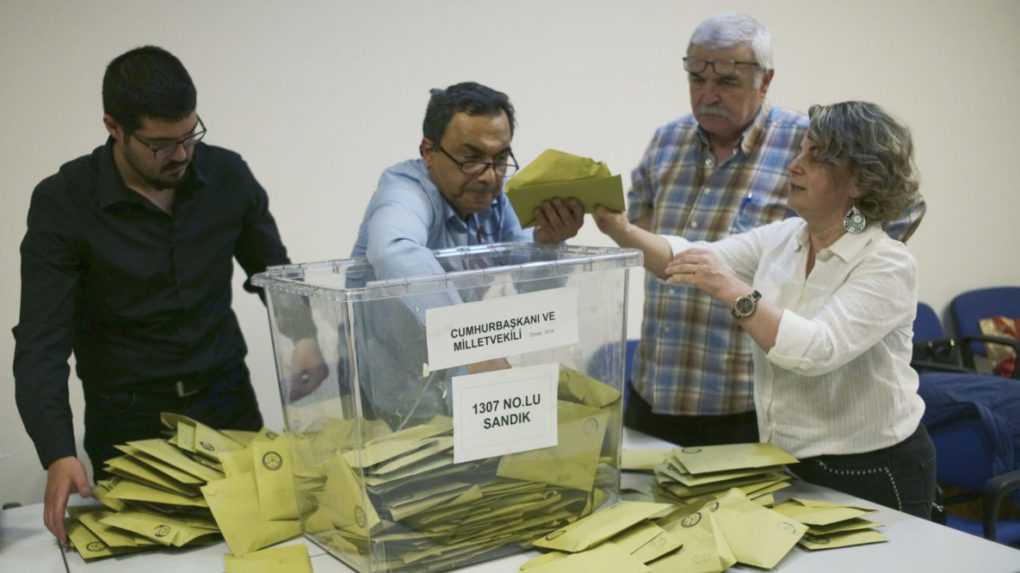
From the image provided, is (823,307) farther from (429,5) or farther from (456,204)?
(429,5)

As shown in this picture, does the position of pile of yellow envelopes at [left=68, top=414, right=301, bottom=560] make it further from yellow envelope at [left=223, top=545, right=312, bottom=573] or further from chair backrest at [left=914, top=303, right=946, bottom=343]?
chair backrest at [left=914, top=303, right=946, bottom=343]

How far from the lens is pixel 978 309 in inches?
A: 171

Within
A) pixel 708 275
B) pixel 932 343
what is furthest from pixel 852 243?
pixel 932 343

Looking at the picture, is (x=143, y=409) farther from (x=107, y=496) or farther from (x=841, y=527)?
(x=841, y=527)

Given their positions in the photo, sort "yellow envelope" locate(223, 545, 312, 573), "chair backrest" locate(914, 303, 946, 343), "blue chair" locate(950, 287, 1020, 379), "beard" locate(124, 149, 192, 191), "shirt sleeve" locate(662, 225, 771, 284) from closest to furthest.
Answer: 1. "yellow envelope" locate(223, 545, 312, 573)
2. "beard" locate(124, 149, 192, 191)
3. "shirt sleeve" locate(662, 225, 771, 284)
4. "chair backrest" locate(914, 303, 946, 343)
5. "blue chair" locate(950, 287, 1020, 379)

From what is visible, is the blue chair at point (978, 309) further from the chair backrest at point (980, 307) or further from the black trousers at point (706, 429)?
the black trousers at point (706, 429)

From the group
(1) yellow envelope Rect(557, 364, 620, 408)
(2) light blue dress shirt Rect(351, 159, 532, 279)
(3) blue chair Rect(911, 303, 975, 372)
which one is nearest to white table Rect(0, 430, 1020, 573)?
(1) yellow envelope Rect(557, 364, 620, 408)

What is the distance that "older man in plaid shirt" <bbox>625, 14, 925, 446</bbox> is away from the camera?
2084 millimetres

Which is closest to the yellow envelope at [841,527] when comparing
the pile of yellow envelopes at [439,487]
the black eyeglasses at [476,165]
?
the pile of yellow envelopes at [439,487]

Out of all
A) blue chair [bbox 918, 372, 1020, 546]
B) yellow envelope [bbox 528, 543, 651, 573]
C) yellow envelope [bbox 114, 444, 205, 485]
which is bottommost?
blue chair [bbox 918, 372, 1020, 546]

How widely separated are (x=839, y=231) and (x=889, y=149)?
17cm

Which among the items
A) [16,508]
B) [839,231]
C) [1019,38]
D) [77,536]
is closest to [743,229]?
[839,231]

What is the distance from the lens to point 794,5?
12.7ft

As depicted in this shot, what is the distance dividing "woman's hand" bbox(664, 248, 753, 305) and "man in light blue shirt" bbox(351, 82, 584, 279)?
0.66ft
